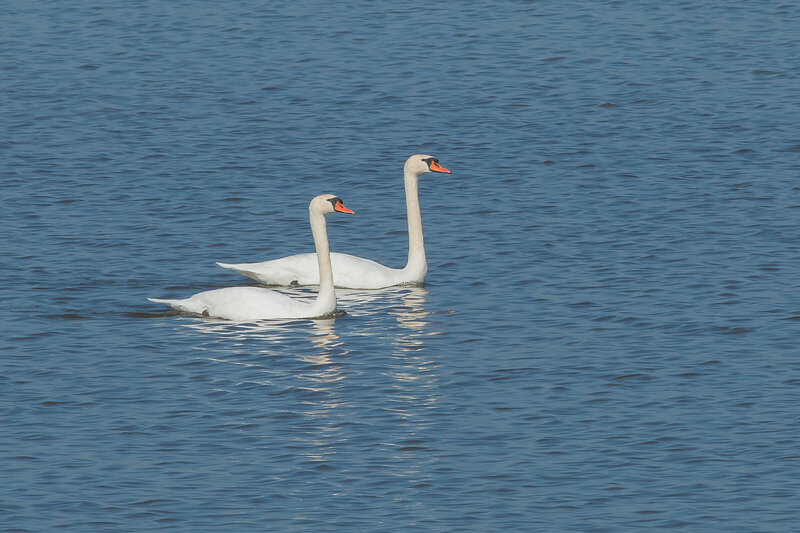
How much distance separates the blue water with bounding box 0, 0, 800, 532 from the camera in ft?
44.6

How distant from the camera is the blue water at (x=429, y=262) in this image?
44.6 feet

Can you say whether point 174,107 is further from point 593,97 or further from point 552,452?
point 552,452

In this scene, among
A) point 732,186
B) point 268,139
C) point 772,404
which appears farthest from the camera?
point 268,139

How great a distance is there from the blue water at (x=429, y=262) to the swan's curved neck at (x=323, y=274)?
0.38 m

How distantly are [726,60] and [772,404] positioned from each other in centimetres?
1844

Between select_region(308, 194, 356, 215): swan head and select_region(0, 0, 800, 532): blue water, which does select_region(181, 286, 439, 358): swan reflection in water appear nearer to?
select_region(0, 0, 800, 532): blue water

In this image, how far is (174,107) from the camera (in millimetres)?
30344

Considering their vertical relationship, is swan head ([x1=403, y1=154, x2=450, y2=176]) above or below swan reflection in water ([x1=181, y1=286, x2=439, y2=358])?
above

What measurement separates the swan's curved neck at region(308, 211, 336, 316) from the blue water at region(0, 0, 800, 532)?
15.0 inches

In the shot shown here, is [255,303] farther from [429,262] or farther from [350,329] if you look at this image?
[429,262]

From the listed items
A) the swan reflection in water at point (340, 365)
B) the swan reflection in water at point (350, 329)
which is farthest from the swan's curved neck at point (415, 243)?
the swan reflection in water at point (340, 365)

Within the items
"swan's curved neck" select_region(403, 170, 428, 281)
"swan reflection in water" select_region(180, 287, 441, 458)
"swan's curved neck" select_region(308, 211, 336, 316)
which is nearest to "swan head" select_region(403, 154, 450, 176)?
"swan's curved neck" select_region(403, 170, 428, 281)

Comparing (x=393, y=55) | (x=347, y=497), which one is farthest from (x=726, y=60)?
(x=347, y=497)

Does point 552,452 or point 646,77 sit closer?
point 552,452
